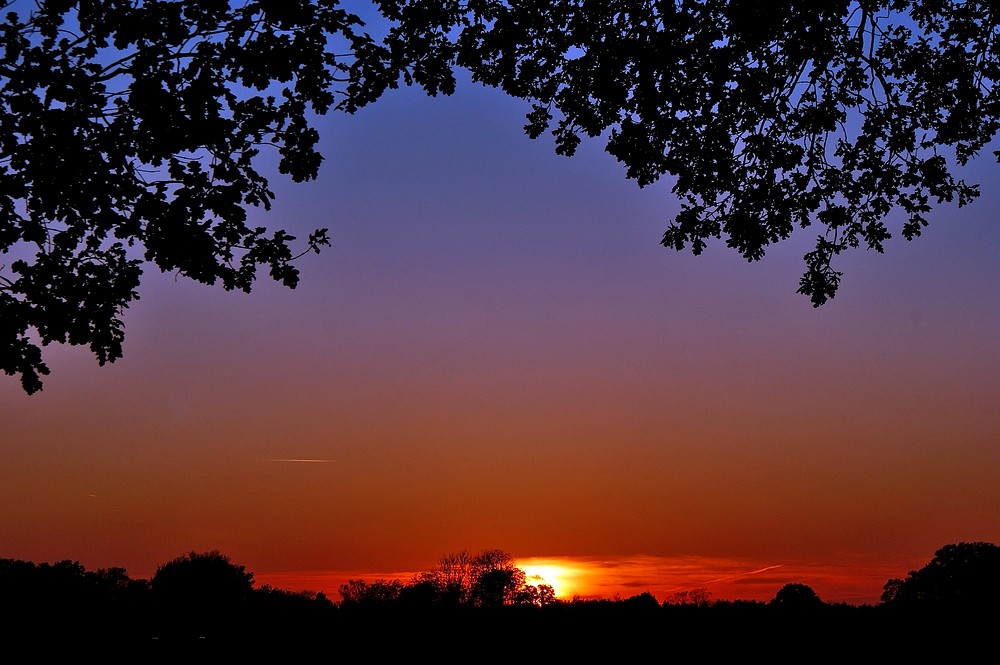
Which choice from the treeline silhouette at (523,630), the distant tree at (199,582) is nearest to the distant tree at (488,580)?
the distant tree at (199,582)

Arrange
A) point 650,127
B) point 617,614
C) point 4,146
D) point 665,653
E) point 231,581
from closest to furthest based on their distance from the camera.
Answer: point 4,146 → point 650,127 → point 665,653 → point 617,614 → point 231,581

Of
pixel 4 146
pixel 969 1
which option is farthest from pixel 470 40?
pixel 969 1

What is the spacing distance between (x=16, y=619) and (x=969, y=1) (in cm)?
1933

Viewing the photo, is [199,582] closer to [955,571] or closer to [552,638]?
[955,571]

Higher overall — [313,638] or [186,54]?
[186,54]

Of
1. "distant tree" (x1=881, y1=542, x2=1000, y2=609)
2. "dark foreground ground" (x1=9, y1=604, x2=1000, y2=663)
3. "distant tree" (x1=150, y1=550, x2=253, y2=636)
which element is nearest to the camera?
"dark foreground ground" (x1=9, y1=604, x2=1000, y2=663)

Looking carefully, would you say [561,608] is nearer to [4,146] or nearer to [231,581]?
[4,146]

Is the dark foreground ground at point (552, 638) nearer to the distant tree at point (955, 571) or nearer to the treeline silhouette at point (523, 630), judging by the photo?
the treeline silhouette at point (523, 630)

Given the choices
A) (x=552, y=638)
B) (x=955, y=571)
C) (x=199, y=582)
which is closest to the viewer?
(x=552, y=638)

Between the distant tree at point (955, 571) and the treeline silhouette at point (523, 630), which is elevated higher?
the treeline silhouette at point (523, 630)

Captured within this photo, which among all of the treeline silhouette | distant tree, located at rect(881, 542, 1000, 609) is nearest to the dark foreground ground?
the treeline silhouette

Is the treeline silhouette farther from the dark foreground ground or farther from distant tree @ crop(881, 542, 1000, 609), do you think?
distant tree @ crop(881, 542, 1000, 609)

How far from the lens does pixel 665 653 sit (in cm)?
1353

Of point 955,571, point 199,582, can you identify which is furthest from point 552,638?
point 199,582
